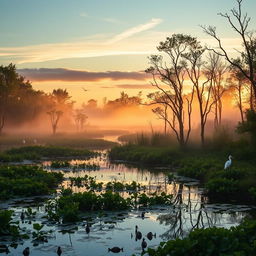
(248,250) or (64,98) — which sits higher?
(64,98)

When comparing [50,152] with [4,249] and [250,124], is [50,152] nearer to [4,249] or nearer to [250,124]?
[250,124]

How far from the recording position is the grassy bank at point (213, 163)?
23047 mm

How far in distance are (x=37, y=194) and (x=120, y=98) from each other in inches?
4746

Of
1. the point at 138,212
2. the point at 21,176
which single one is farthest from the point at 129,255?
the point at 21,176

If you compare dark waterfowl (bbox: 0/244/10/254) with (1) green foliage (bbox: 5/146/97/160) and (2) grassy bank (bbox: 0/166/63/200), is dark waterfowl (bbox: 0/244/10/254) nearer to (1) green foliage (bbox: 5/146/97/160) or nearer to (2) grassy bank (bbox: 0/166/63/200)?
(2) grassy bank (bbox: 0/166/63/200)

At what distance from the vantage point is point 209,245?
11.5 m

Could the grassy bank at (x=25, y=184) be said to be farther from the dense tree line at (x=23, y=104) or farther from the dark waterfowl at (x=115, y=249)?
the dense tree line at (x=23, y=104)

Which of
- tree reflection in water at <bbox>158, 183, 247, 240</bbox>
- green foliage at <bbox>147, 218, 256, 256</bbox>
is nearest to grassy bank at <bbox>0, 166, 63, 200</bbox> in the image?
tree reflection in water at <bbox>158, 183, 247, 240</bbox>

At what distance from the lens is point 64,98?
116 m

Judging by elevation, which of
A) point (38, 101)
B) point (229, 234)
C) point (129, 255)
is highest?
point (38, 101)

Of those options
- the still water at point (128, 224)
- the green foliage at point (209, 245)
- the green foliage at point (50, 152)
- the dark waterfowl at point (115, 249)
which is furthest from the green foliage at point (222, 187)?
the green foliage at point (50, 152)

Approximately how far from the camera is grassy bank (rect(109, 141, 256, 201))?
75.6 feet

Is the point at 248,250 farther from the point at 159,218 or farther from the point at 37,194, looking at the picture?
the point at 37,194

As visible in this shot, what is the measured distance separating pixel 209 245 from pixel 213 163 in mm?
20301
